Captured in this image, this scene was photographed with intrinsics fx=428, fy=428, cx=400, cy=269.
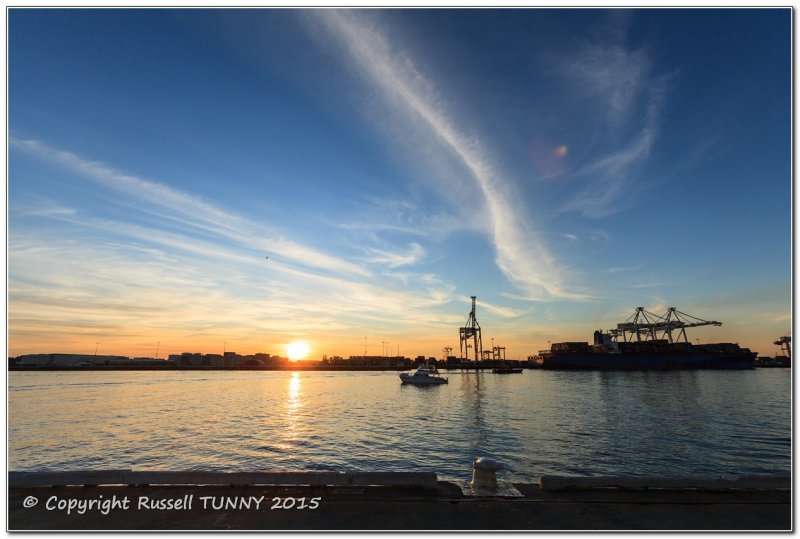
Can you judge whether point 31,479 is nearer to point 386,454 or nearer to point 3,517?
point 3,517

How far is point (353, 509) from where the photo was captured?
320 inches

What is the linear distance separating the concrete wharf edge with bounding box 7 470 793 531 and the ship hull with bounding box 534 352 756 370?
154083mm

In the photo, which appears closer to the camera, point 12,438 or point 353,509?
point 353,509

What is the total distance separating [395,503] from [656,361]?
162369 mm

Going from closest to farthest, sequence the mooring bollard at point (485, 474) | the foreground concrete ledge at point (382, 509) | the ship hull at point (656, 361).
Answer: the foreground concrete ledge at point (382, 509) < the mooring bollard at point (485, 474) < the ship hull at point (656, 361)

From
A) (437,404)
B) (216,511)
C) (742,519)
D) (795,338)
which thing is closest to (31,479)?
(216,511)

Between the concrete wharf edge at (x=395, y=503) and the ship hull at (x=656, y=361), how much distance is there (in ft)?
506

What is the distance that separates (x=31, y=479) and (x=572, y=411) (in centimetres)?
Answer: 4452

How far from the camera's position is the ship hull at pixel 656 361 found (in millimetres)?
141875

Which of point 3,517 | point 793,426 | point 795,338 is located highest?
point 795,338

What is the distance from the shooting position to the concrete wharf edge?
25.0 feet

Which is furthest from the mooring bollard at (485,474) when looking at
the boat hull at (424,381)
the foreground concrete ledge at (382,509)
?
the boat hull at (424,381)

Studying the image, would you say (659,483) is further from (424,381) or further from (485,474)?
(424,381)

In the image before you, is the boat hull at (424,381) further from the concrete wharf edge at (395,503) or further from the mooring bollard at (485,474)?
the concrete wharf edge at (395,503)
